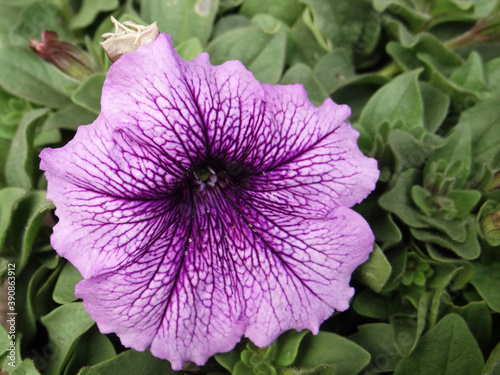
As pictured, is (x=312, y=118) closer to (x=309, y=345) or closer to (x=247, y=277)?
(x=247, y=277)

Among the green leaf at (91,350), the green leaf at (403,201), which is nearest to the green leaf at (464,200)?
A: the green leaf at (403,201)

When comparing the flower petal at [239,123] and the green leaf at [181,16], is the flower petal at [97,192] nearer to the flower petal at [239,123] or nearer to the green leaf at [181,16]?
the flower petal at [239,123]

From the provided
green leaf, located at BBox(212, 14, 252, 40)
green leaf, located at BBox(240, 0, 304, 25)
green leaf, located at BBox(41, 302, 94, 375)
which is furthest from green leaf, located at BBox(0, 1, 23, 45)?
green leaf, located at BBox(41, 302, 94, 375)

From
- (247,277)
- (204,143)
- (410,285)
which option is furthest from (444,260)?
(204,143)

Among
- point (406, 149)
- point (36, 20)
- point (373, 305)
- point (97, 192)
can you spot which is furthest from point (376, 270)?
point (36, 20)

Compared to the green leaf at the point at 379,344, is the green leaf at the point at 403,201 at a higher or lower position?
higher
